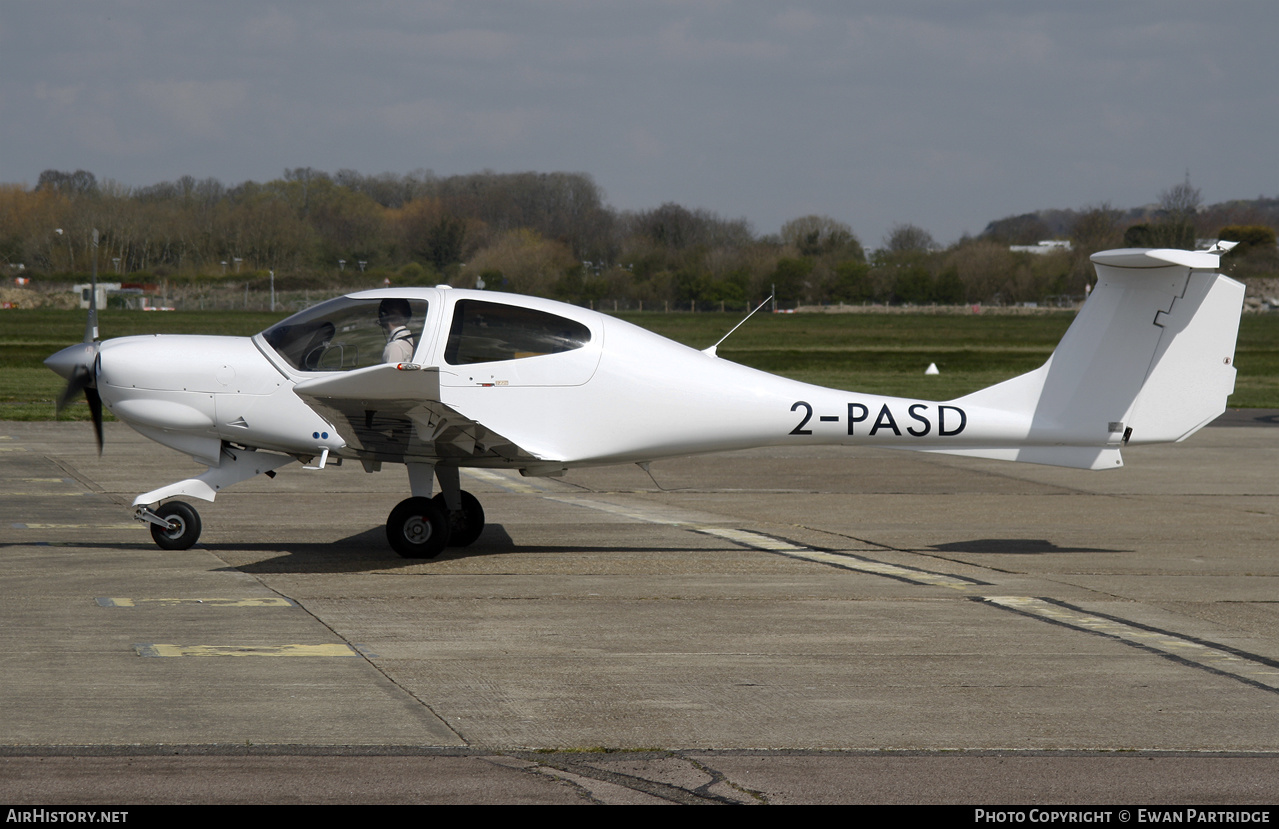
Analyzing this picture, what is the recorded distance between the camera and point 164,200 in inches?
3157

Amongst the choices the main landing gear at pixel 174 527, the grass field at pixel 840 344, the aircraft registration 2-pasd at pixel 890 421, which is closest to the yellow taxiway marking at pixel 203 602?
the main landing gear at pixel 174 527

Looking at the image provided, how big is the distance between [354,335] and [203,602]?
2.62m

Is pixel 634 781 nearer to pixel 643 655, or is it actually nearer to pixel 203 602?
pixel 643 655

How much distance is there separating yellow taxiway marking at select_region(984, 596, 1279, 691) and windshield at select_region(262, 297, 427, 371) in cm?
499

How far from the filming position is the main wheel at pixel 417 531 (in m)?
10.5

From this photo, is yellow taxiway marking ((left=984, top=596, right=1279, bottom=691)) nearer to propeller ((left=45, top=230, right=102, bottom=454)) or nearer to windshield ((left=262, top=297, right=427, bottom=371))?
windshield ((left=262, top=297, right=427, bottom=371))

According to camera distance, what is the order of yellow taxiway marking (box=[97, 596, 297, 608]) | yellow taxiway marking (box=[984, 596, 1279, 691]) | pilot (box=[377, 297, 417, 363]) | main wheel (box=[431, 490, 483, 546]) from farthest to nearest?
main wheel (box=[431, 490, 483, 546]) → pilot (box=[377, 297, 417, 363]) → yellow taxiway marking (box=[97, 596, 297, 608]) → yellow taxiway marking (box=[984, 596, 1279, 691])

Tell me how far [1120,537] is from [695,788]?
8.73 m

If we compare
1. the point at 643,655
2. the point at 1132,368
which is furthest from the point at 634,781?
the point at 1132,368

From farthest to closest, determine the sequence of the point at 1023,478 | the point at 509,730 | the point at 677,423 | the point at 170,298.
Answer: the point at 170,298, the point at 1023,478, the point at 677,423, the point at 509,730

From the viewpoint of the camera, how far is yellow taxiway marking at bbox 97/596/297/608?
8445mm

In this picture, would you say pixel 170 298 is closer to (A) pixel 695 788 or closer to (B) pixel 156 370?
(B) pixel 156 370

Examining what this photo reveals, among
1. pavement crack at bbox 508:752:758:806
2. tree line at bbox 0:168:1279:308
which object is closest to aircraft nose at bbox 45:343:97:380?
pavement crack at bbox 508:752:758:806
